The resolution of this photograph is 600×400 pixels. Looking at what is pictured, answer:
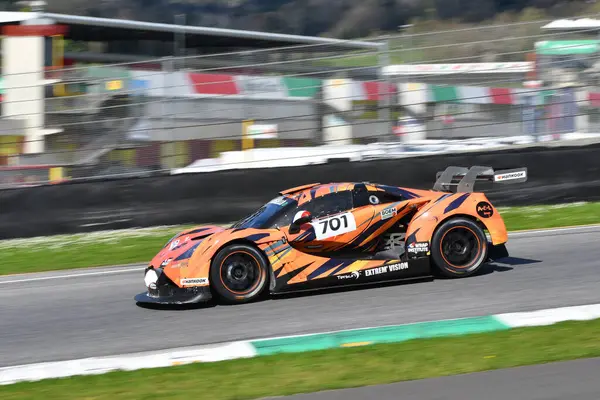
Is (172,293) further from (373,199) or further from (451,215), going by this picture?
(451,215)

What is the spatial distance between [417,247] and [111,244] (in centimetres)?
537

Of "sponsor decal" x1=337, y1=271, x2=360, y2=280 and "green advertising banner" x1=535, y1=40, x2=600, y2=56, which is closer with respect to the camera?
"sponsor decal" x1=337, y1=271, x2=360, y2=280

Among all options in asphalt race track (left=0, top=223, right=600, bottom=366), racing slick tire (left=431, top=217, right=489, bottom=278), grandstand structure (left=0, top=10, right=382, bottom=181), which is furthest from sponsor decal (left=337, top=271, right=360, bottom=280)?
grandstand structure (left=0, top=10, right=382, bottom=181)

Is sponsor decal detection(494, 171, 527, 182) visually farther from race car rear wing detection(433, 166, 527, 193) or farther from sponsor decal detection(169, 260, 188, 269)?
sponsor decal detection(169, 260, 188, 269)

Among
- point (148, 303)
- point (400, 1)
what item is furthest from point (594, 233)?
point (400, 1)

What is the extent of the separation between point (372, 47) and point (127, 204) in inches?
186

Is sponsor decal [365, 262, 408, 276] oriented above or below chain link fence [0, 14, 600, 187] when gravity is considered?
below

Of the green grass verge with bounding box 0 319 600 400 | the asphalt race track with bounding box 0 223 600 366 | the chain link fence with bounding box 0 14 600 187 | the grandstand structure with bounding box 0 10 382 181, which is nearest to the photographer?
the green grass verge with bounding box 0 319 600 400

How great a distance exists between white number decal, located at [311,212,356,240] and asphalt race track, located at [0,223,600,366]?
2.07ft

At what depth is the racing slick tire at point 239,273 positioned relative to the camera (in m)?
8.38

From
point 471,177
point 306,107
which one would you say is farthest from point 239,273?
point 306,107

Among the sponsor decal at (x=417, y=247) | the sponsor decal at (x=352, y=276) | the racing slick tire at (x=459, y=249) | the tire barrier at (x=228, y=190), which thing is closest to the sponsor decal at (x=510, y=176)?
the racing slick tire at (x=459, y=249)

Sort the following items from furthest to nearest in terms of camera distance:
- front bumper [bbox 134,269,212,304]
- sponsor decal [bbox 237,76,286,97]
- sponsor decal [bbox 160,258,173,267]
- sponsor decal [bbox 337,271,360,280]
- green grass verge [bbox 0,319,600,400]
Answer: sponsor decal [bbox 237,76,286,97]
sponsor decal [bbox 337,271,360,280]
sponsor decal [bbox 160,258,173,267]
front bumper [bbox 134,269,212,304]
green grass verge [bbox 0,319,600,400]

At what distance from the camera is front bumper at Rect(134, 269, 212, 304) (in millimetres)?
→ 8341
